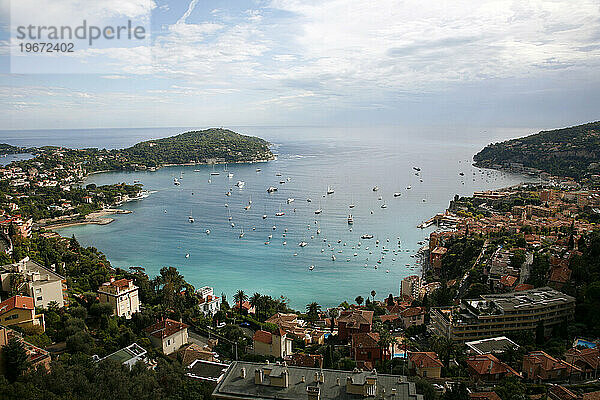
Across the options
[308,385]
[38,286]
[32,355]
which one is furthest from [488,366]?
[38,286]

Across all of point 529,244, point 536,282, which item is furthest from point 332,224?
point 536,282

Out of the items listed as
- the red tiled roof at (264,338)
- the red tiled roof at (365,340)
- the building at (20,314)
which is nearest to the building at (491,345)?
the red tiled roof at (365,340)

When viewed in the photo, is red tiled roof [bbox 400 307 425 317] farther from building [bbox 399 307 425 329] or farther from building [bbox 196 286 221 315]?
building [bbox 196 286 221 315]

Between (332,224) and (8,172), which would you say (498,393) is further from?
(8,172)

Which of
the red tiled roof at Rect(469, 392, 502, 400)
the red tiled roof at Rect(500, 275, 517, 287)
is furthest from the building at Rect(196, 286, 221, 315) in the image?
the red tiled roof at Rect(500, 275, 517, 287)

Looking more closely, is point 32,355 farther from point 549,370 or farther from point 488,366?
point 549,370
